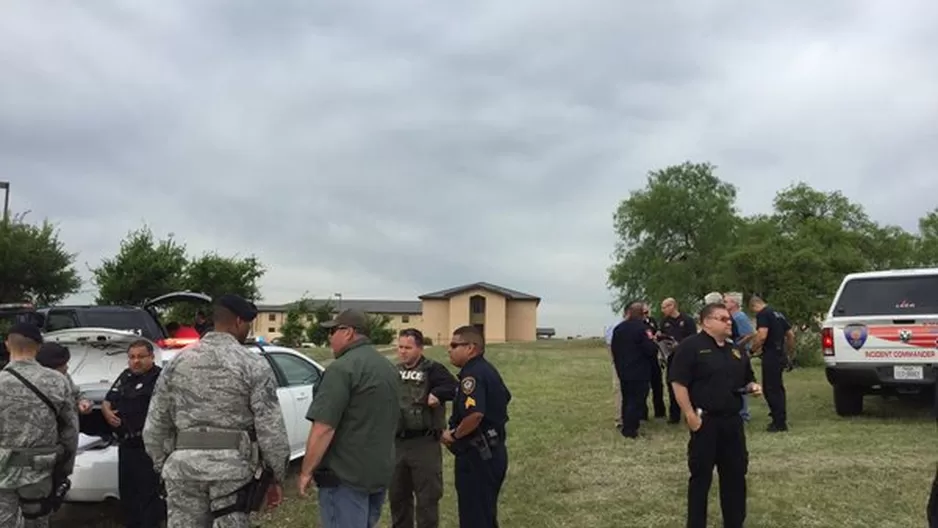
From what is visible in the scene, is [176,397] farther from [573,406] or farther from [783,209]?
[783,209]

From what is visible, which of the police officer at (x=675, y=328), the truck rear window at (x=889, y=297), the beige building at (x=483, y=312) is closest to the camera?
the truck rear window at (x=889, y=297)

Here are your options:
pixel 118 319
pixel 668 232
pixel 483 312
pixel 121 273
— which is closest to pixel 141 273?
pixel 121 273

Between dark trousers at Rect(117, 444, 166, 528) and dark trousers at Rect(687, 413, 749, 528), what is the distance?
12.9ft

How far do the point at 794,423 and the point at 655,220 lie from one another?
160 feet

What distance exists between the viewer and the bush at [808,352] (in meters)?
21.3

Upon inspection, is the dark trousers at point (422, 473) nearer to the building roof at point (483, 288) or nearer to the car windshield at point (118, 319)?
the car windshield at point (118, 319)

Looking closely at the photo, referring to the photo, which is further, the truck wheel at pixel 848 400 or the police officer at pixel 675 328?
the truck wheel at pixel 848 400

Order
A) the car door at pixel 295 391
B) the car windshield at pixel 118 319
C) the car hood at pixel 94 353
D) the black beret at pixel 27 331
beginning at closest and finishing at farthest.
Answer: the black beret at pixel 27 331 → the car hood at pixel 94 353 → the car door at pixel 295 391 → the car windshield at pixel 118 319

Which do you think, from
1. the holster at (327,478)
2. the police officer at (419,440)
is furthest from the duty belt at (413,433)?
the holster at (327,478)

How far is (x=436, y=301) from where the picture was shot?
8156cm

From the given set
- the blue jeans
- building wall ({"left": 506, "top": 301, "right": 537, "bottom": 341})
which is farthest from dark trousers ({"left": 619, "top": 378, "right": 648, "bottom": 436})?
building wall ({"left": 506, "top": 301, "right": 537, "bottom": 341})

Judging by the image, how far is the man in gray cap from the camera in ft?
14.0

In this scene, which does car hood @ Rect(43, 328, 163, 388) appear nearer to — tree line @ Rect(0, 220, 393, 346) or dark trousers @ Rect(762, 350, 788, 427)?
dark trousers @ Rect(762, 350, 788, 427)

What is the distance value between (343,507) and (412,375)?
163 centimetres
